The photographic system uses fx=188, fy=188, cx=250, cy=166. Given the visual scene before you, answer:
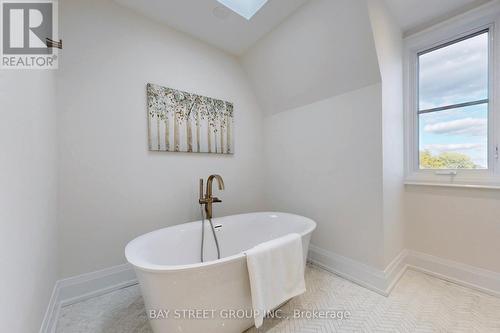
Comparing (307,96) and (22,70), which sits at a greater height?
(307,96)

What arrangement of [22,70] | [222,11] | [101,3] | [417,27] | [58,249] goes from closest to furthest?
[22,70] → [58,249] → [101,3] → [222,11] → [417,27]

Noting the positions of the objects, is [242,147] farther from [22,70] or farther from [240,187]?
[22,70]

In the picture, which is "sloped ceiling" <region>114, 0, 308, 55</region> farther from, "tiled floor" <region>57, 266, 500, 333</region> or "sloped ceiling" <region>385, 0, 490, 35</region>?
"tiled floor" <region>57, 266, 500, 333</region>

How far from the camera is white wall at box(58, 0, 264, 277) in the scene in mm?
1438

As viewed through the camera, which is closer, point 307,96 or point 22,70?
point 22,70

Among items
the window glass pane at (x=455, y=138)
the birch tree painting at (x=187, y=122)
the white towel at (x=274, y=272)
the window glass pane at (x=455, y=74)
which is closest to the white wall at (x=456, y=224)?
the window glass pane at (x=455, y=138)

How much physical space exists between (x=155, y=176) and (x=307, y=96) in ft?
5.73

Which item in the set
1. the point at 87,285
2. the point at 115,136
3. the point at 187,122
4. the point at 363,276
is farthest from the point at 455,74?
the point at 87,285

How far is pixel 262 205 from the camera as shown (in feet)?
8.40

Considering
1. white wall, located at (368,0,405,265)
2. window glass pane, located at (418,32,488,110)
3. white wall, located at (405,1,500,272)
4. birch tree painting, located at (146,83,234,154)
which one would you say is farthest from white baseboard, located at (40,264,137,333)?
window glass pane, located at (418,32,488,110)

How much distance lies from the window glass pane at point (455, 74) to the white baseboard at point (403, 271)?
144cm

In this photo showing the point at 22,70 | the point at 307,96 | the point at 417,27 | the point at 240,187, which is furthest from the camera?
the point at 240,187

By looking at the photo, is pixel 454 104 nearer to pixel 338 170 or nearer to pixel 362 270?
pixel 338 170

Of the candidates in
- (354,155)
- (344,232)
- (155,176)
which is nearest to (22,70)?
(155,176)
